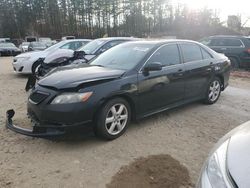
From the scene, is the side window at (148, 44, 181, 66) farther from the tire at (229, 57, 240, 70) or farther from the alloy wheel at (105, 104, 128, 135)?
the tire at (229, 57, 240, 70)

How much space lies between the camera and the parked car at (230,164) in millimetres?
1842

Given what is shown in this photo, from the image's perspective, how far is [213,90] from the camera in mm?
6457

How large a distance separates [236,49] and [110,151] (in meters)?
10.2

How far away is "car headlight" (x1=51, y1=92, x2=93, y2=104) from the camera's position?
3914 millimetres

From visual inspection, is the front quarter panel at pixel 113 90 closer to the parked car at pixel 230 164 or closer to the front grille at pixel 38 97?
the front grille at pixel 38 97

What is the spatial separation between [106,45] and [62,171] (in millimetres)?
5786

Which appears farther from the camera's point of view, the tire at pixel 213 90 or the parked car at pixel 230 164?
the tire at pixel 213 90

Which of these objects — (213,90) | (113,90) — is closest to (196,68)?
(213,90)

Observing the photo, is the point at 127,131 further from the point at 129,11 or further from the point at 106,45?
the point at 129,11

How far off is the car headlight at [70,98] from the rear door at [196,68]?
7.82ft

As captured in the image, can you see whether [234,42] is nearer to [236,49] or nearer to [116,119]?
[236,49]

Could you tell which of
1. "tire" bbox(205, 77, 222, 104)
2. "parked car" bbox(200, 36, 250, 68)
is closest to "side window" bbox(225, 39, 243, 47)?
"parked car" bbox(200, 36, 250, 68)

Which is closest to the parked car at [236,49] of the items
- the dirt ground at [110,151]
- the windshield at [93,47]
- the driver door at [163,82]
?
the windshield at [93,47]

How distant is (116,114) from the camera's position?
4336 millimetres
